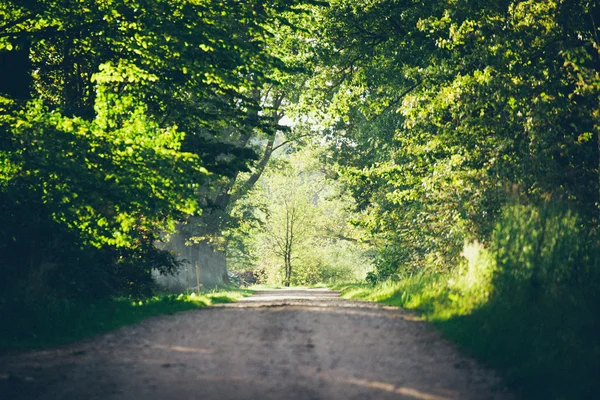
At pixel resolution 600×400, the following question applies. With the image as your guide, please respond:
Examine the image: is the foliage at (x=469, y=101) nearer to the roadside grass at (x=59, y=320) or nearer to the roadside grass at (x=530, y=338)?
the roadside grass at (x=530, y=338)

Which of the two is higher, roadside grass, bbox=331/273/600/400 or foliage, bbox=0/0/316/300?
foliage, bbox=0/0/316/300

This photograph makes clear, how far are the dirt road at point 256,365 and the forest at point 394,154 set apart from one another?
2.58 ft

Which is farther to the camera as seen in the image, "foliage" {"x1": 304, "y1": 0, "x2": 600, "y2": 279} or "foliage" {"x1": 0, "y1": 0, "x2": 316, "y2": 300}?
"foliage" {"x1": 304, "y1": 0, "x2": 600, "y2": 279}

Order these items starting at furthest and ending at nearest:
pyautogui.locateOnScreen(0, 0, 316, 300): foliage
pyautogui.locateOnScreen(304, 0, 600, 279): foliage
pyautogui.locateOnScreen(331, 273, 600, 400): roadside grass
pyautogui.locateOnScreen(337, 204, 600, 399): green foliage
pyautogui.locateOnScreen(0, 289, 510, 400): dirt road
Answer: pyautogui.locateOnScreen(304, 0, 600, 279): foliage → pyautogui.locateOnScreen(0, 0, 316, 300): foliage → pyautogui.locateOnScreen(337, 204, 600, 399): green foliage → pyautogui.locateOnScreen(331, 273, 600, 400): roadside grass → pyautogui.locateOnScreen(0, 289, 510, 400): dirt road

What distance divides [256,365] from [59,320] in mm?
5388

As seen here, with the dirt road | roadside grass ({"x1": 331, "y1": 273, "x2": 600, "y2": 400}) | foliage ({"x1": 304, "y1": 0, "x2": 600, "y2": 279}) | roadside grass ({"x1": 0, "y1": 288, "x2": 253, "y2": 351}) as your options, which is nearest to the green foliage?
roadside grass ({"x1": 331, "y1": 273, "x2": 600, "y2": 400})

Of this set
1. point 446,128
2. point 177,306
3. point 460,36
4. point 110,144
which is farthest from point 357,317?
point 460,36

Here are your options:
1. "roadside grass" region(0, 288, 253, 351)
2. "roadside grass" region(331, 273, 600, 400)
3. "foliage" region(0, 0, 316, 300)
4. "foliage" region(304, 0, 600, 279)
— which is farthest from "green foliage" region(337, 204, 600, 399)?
"foliage" region(0, 0, 316, 300)

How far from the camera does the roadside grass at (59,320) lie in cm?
873

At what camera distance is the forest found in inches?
346

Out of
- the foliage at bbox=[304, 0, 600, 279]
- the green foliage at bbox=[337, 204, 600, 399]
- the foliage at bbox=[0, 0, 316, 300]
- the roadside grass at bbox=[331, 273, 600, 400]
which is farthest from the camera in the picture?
the foliage at bbox=[304, 0, 600, 279]

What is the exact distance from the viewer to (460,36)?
1384 centimetres

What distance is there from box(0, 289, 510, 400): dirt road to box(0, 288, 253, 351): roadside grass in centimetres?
78

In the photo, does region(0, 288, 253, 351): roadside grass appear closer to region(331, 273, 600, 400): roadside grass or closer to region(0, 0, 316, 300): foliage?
region(0, 0, 316, 300): foliage
